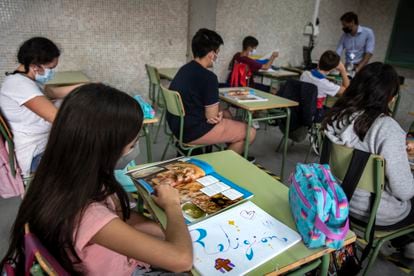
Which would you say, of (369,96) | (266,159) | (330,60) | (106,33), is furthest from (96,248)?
(106,33)

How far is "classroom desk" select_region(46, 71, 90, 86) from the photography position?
2.81 m

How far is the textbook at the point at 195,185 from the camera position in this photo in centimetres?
95

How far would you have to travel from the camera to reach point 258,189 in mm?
1100

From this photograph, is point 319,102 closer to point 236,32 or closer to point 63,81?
point 236,32

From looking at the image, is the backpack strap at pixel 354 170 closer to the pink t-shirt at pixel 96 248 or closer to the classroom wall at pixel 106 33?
the pink t-shirt at pixel 96 248

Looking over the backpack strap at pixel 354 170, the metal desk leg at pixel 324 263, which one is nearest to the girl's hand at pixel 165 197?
the metal desk leg at pixel 324 263

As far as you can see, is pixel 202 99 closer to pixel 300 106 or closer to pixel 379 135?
pixel 300 106

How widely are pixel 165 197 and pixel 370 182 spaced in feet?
2.89

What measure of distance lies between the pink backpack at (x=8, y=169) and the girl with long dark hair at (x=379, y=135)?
1.65m

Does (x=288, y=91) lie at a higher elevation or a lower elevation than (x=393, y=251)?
higher

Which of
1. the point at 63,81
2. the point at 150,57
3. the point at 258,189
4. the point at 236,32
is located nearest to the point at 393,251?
the point at 258,189

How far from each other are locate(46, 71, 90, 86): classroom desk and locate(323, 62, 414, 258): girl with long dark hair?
95.1 inches

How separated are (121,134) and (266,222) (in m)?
0.51

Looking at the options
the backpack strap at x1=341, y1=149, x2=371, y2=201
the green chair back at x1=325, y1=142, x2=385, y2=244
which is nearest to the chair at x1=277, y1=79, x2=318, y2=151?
the green chair back at x1=325, y1=142, x2=385, y2=244
